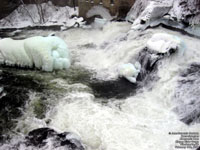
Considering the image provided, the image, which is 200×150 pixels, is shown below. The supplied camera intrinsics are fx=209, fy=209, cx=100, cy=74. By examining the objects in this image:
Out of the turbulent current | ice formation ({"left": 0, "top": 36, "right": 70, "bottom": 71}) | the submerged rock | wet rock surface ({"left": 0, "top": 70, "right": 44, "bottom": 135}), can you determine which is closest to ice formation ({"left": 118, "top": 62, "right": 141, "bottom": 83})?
the turbulent current

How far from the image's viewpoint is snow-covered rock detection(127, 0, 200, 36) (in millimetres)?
8039

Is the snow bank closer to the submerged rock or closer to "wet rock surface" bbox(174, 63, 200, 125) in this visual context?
"wet rock surface" bbox(174, 63, 200, 125)

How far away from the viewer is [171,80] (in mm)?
5531

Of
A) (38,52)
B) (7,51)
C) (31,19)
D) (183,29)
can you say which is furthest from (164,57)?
(31,19)

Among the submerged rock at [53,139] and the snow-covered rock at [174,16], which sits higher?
the snow-covered rock at [174,16]

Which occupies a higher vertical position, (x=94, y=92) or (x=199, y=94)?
(x=199, y=94)

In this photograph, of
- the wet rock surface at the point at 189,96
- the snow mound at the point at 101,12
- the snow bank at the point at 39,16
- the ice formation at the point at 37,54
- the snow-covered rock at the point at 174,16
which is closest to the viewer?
the wet rock surface at the point at 189,96

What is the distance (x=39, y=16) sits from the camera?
12805 mm

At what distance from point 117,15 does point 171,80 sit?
6.03 meters

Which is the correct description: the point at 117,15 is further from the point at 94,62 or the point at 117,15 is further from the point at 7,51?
the point at 7,51

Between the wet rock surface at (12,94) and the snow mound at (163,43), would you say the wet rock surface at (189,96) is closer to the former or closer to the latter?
the snow mound at (163,43)

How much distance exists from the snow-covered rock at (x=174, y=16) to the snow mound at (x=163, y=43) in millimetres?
1918

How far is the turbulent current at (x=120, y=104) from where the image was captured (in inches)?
163

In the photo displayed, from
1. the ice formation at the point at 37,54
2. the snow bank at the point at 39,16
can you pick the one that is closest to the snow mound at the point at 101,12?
the snow bank at the point at 39,16
